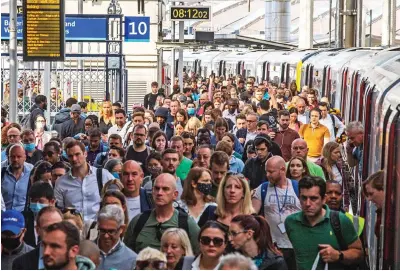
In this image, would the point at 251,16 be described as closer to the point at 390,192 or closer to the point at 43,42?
the point at 43,42

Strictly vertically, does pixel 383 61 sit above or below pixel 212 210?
above

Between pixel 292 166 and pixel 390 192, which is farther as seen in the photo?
pixel 292 166

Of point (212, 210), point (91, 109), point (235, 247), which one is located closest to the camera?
point (235, 247)

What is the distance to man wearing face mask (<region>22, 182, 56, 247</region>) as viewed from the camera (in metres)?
9.84

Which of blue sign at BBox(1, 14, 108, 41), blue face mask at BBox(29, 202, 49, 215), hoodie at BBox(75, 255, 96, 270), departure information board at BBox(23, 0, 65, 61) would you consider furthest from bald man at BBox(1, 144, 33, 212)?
blue sign at BBox(1, 14, 108, 41)

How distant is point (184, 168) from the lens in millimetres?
13164

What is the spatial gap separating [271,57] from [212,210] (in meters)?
30.4

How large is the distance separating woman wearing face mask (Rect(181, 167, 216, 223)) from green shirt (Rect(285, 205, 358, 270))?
1368mm

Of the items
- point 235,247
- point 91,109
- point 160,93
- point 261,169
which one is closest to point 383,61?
point 261,169

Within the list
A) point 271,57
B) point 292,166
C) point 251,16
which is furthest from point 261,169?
point 251,16

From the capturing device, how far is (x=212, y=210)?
9.83m

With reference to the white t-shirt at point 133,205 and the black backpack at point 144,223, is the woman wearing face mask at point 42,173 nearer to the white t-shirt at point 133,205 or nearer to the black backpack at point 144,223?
the white t-shirt at point 133,205

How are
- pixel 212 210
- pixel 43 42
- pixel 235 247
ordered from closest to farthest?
pixel 235 247, pixel 212 210, pixel 43 42

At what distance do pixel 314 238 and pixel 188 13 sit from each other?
1897 centimetres
